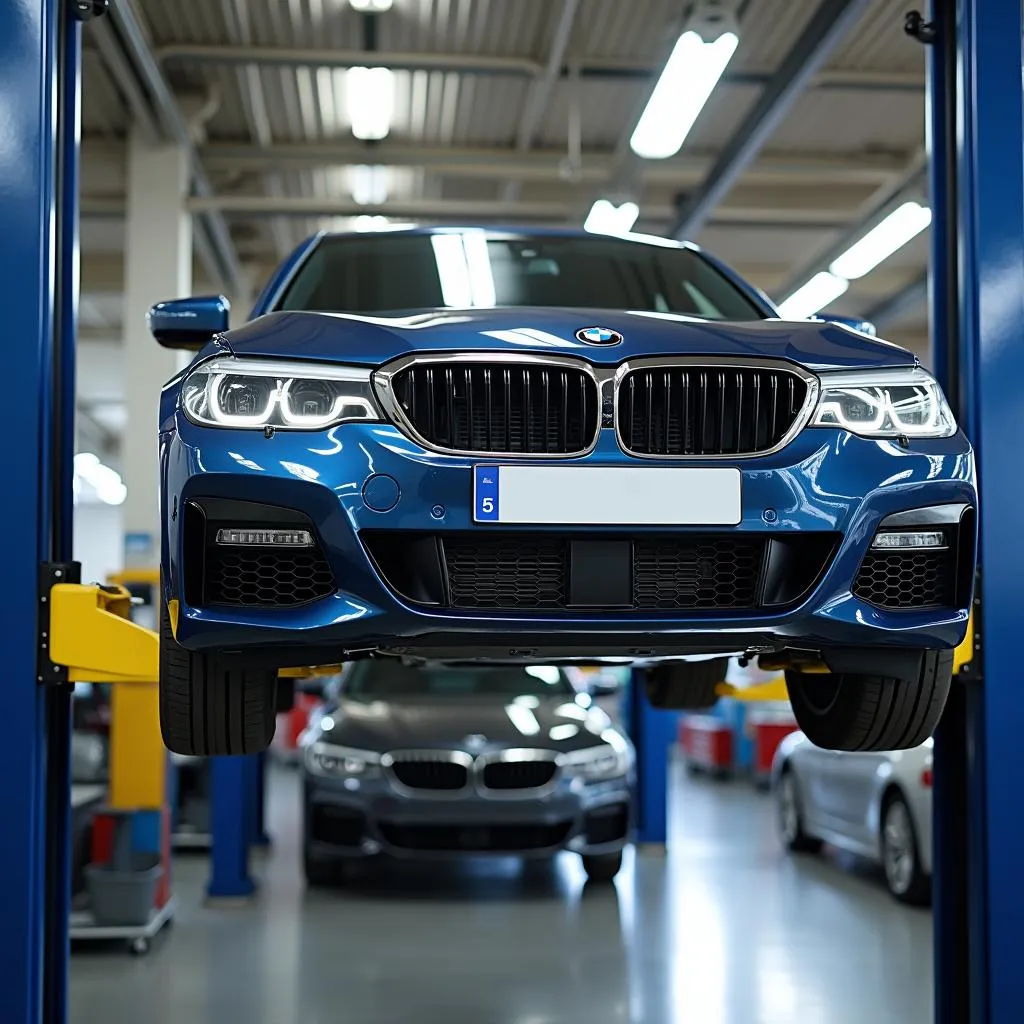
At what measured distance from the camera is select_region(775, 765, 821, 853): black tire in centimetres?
888

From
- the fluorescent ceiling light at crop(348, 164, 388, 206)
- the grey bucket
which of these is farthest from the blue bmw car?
the fluorescent ceiling light at crop(348, 164, 388, 206)

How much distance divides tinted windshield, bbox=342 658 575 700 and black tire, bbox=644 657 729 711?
11.6 ft

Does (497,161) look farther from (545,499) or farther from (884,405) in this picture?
(545,499)

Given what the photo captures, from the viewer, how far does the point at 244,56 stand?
850cm

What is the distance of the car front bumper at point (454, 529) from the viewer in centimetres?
225

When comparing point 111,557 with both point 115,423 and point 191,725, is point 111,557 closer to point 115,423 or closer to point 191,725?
point 115,423

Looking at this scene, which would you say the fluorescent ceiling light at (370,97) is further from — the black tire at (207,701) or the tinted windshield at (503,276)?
the black tire at (207,701)

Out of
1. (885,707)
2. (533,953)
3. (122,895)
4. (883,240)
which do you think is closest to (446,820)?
(533,953)

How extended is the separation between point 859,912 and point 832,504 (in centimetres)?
533

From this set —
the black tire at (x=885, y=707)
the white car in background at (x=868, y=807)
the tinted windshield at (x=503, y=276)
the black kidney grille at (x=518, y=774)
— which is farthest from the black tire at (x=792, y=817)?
the black tire at (x=885, y=707)

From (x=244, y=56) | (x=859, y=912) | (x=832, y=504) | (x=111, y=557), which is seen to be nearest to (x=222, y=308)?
(x=832, y=504)

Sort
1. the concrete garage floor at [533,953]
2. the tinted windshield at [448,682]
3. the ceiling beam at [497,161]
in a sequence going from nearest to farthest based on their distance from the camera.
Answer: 1. the concrete garage floor at [533,953]
2. the tinted windshield at [448,682]
3. the ceiling beam at [497,161]

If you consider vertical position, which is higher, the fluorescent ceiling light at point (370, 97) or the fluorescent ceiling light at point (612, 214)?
the fluorescent ceiling light at point (370, 97)

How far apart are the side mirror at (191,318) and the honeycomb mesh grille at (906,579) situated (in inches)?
58.7
